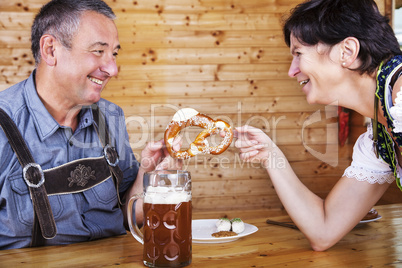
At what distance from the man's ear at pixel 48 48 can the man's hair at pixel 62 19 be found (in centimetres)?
2

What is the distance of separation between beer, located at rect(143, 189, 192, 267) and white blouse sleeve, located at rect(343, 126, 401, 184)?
0.70 meters

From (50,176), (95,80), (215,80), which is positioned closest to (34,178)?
(50,176)

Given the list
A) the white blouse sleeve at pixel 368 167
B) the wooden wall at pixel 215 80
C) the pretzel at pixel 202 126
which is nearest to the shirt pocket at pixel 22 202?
the pretzel at pixel 202 126

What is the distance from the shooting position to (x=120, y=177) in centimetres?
173

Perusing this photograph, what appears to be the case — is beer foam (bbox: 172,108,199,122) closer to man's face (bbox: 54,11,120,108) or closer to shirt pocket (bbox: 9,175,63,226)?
man's face (bbox: 54,11,120,108)

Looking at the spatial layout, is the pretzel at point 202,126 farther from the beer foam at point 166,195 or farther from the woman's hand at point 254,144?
the beer foam at point 166,195

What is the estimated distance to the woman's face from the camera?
1.38 m

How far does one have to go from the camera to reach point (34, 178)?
142cm

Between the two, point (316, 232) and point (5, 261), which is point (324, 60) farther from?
point (5, 261)

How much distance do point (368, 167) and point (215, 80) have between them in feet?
10.4

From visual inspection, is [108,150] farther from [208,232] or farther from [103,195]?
[208,232]

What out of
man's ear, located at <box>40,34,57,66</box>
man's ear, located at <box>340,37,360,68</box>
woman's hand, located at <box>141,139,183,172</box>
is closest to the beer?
woman's hand, located at <box>141,139,183,172</box>

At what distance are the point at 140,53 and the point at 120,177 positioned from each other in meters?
2.87

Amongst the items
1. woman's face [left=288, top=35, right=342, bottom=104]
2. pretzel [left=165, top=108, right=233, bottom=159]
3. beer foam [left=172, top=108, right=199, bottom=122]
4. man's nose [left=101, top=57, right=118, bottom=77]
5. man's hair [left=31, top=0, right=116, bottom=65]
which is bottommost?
pretzel [left=165, top=108, right=233, bottom=159]
